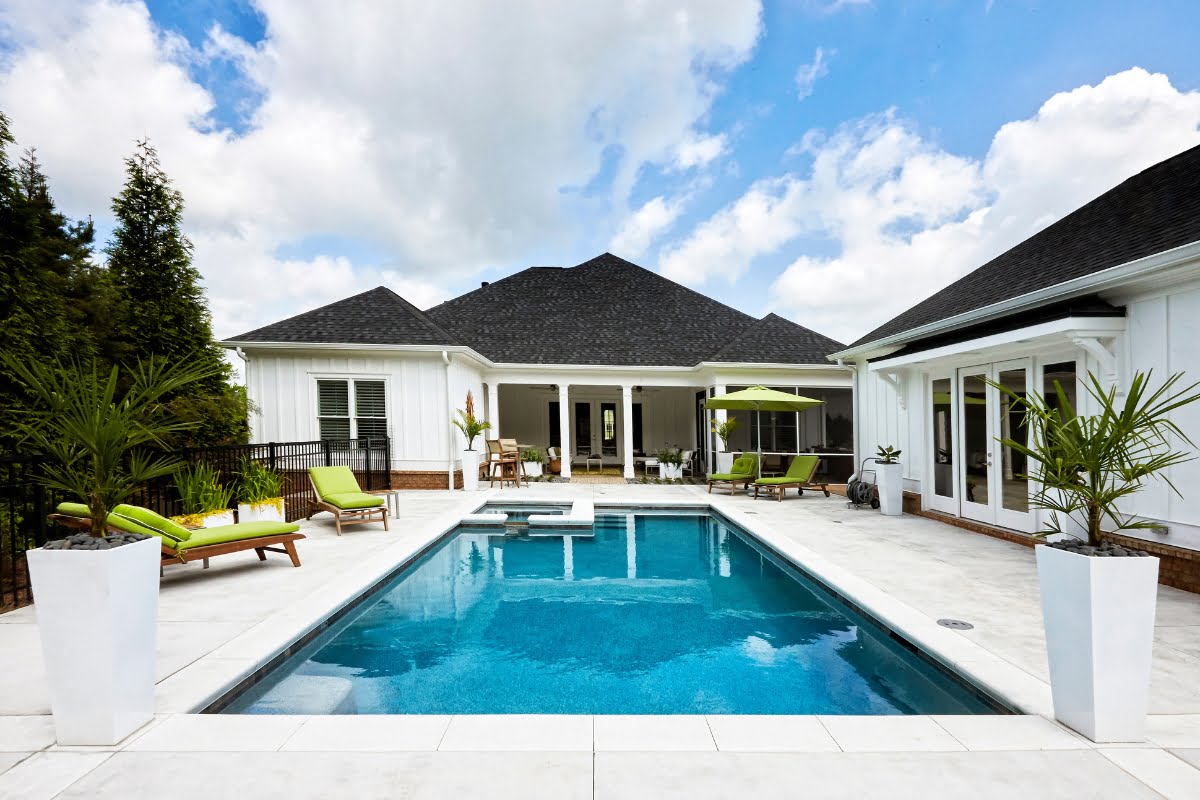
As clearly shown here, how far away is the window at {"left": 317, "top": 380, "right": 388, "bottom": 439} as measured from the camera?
43.9 ft

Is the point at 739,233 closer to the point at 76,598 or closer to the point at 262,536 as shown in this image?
the point at 262,536

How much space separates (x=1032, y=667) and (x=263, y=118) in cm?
1683

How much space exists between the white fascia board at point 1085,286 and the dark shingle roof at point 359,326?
10165 mm

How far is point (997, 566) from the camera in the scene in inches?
245

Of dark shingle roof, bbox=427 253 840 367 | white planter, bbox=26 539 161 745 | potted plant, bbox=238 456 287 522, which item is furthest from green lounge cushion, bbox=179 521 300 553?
dark shingle roof, bbox=427 253 840 367

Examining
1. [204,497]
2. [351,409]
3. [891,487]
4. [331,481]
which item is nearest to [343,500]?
[331,481]

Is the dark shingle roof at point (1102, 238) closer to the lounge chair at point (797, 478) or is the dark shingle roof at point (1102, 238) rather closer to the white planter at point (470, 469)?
the lounge chair at point (797, 478)

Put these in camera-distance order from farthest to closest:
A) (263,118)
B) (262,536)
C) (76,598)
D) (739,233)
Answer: (739,233)
(263,118)
(262,536)
(76,598)

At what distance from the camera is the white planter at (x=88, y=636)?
267cm

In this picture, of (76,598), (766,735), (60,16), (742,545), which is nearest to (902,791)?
(766,735)

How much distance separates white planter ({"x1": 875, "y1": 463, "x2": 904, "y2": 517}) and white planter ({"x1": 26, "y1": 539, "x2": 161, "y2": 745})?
34.3 ft

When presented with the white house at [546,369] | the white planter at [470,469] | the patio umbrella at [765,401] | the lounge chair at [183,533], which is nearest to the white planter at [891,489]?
the patio umbrella at [765,401]

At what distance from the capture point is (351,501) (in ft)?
28.0

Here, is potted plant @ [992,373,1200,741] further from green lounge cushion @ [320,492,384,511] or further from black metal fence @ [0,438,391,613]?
green lounge cushion @ [320,492,384,511]
